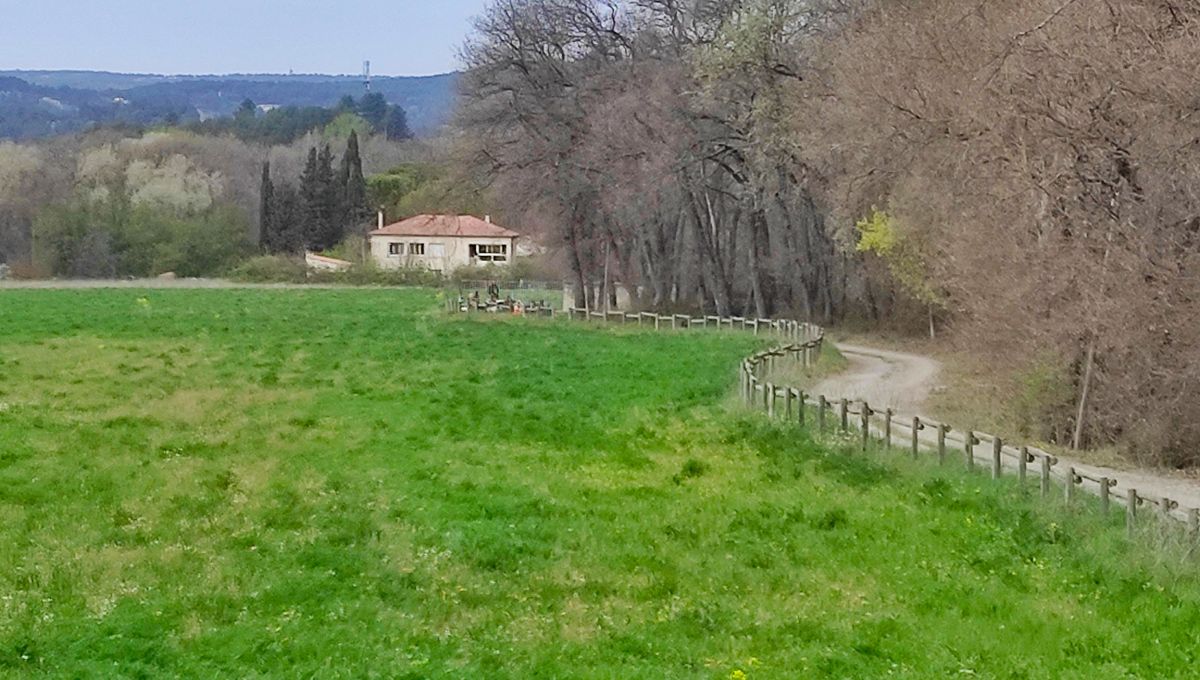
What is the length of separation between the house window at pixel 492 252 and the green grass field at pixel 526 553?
70903 millimetres

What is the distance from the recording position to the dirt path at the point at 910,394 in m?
17.6

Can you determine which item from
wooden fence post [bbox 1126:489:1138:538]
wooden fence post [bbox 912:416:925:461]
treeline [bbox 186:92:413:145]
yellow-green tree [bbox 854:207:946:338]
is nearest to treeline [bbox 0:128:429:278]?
treeline [bbox 186:92:413:145]

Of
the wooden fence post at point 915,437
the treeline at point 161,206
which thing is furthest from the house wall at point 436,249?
the wooden fence post at point 915,437

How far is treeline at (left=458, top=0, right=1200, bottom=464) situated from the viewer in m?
19.4

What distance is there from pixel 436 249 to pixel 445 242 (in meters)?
1.05

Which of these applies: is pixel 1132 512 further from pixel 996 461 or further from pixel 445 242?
pixel 445 242

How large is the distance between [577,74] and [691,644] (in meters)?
41.1

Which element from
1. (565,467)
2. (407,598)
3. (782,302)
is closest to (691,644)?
(407,598)

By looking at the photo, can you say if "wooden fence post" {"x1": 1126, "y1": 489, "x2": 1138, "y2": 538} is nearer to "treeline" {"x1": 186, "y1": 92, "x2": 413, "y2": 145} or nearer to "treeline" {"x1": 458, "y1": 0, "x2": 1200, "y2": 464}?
"treeline" {"x1": 458, "y1": 0, "x2": 1200, "y2": 464}

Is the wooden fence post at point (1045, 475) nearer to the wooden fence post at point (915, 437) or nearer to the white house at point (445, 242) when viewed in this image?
the wooden fence post at point (915, 437)

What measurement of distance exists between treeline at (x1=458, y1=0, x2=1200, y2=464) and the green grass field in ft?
18.8

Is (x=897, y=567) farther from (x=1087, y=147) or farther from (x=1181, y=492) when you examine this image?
(x=1087, y=147)

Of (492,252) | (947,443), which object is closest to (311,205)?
(492,252)

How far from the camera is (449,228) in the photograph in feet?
311
